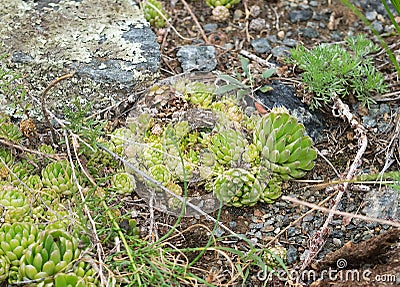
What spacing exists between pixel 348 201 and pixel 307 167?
0.22 meters

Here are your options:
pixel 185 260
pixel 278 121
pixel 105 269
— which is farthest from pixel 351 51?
pixel 105 269

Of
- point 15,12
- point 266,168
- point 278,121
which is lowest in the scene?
point 266,168

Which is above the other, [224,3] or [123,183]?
[224,3]

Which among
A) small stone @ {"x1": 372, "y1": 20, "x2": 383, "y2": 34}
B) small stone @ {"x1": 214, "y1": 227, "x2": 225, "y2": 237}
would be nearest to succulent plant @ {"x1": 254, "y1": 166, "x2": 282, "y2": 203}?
small stone @ {"x1": 214, "y1": 227, "x2": 225, "y2": 237}

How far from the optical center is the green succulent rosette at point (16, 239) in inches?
81.9

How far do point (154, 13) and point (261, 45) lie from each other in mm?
605

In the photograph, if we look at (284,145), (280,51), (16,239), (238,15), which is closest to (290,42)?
(280,51)

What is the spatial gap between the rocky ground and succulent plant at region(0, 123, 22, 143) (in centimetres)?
65

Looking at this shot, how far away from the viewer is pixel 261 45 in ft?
10.7

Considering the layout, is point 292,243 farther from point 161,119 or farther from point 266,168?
point 161,119

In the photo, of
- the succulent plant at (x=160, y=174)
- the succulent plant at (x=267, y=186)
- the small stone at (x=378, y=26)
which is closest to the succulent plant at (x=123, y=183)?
the succulent plant at (x=160, y=174)

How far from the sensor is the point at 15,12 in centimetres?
300

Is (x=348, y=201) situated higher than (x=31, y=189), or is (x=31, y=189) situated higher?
(x=31, y=189)

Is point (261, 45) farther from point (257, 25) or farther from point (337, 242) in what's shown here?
point (337, 242)
